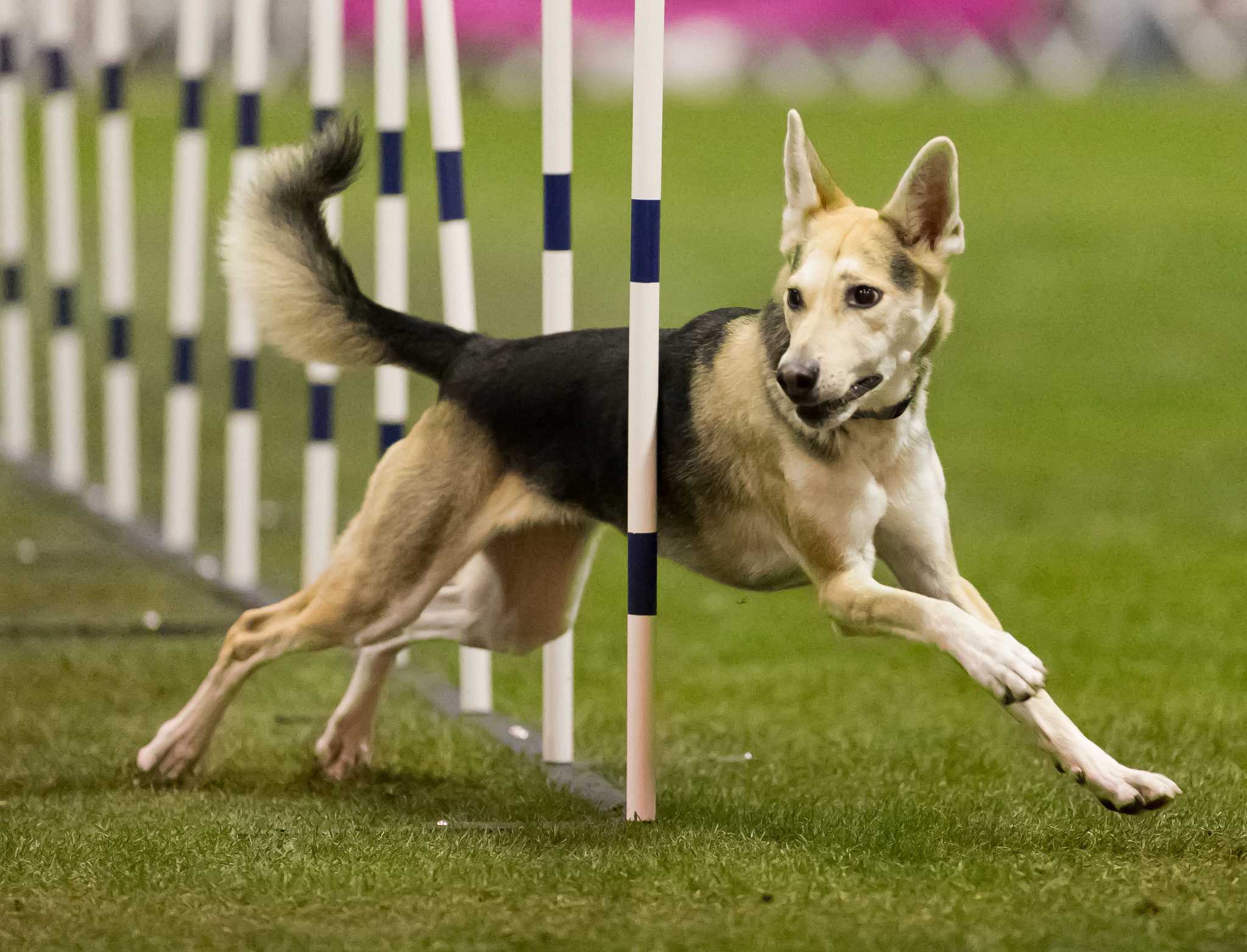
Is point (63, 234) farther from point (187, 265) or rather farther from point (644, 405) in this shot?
point (644, 405)

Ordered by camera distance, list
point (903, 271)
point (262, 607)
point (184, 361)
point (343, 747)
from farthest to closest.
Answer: point (184, 361) → point (262, 607) → point (343, 747) → point (903, 271)

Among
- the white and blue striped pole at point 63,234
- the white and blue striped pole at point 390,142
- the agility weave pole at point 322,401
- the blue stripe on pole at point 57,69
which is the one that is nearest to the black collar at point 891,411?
the white and blue striped pole at point 390,142

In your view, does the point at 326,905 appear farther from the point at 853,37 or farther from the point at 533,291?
the point at 853,37

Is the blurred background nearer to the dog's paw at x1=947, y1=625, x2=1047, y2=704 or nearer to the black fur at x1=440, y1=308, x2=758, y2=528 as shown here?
the black fur at x1=440, y1=308, x2=758, y2=528

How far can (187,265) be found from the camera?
393 inches

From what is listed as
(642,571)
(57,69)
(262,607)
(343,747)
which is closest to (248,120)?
(262,607)

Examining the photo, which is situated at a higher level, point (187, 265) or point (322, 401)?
point (187, 265)

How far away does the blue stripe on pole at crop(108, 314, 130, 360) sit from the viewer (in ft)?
35.1

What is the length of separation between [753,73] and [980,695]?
3075 centimetres

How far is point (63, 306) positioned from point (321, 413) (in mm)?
3725

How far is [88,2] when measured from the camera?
1205 inches

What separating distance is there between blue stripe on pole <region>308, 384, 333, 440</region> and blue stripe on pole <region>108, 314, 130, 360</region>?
8.48 ft

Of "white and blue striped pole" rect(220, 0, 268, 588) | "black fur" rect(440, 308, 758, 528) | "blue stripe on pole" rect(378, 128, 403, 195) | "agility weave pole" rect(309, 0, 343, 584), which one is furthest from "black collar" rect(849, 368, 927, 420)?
"white and blue striped pole" rect(220, 0, 268, 588)

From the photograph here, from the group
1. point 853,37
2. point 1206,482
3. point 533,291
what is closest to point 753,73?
point 853,37
